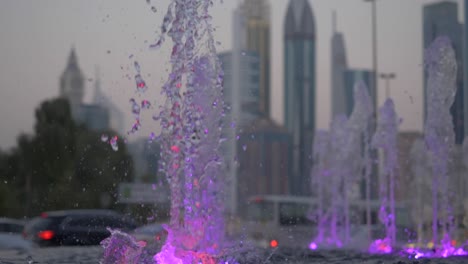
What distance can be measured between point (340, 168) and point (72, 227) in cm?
1263

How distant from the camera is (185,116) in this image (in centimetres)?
1070

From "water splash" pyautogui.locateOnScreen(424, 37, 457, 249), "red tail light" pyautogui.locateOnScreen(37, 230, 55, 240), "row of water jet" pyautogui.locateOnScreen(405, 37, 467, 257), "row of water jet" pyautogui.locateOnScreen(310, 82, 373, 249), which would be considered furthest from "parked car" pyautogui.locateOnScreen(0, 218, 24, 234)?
"water splash" pyautogui.locateOnScreen(424, 37, 457, 249)

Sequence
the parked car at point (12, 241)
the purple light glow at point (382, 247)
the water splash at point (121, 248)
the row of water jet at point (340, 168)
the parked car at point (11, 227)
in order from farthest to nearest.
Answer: the row of water jet at point (340, 168) → the parked car at point (11, 227) → the parked car at point (12, 241) → the purple light glow at point (382, 247) → the water splash at point (121, 248)

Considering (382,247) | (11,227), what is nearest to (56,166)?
(11,227)

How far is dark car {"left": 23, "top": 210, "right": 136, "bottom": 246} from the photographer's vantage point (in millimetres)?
22625

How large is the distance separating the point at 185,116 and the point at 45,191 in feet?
111

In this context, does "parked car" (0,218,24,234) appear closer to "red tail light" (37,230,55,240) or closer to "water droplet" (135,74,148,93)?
"red tail light" (37,230,55,240)

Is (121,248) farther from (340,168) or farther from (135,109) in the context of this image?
(340,168)

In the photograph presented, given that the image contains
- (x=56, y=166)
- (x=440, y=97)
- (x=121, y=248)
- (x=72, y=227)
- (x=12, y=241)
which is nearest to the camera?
(x=121, y=248)

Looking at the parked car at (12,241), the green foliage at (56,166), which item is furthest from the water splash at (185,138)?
the green foliage at (56,166)

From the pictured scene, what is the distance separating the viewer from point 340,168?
3303cm

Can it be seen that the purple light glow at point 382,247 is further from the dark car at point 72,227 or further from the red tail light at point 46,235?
the red tail light at point 46,235

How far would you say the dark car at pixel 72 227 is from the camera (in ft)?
74.2

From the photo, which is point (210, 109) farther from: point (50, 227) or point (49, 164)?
point (49, 164)
